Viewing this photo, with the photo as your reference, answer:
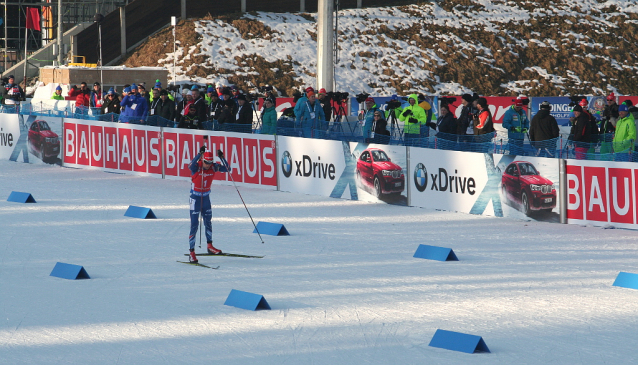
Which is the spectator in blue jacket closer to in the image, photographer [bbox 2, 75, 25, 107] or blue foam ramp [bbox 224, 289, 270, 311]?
photographer [bbox 2, 75, 25, 107]

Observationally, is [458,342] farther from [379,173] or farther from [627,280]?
[379,173]

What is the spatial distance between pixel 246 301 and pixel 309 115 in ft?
35.0

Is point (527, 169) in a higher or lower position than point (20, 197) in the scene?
higher

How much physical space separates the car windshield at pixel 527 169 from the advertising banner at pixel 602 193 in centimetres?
61

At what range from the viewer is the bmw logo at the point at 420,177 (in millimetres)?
15273

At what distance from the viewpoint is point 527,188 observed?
13688mm

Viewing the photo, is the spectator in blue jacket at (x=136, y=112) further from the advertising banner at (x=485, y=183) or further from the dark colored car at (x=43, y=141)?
the advertising banner at (x=485, y=183)

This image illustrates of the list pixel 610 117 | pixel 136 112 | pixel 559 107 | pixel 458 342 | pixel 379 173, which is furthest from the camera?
pixel 559 107

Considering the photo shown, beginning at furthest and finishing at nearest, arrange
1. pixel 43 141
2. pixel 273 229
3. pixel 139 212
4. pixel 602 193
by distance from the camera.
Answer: pixel 43 141
pixel 139 212
pixel 602 193
pixel 273 229

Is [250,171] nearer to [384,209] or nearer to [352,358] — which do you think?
[384,209]

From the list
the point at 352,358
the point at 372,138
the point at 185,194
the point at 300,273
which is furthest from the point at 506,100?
the point at 352,358

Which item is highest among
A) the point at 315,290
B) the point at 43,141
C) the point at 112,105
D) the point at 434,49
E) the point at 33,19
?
the point at 33,19

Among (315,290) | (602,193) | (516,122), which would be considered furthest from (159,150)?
(315,290)

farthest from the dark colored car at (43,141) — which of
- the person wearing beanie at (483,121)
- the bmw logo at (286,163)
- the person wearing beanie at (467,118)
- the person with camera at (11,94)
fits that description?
the person wearing beanie at (483,121)
